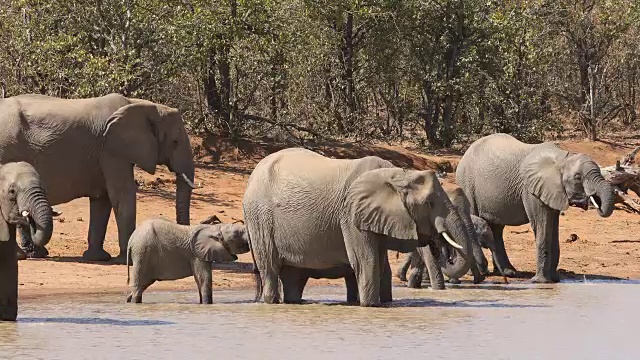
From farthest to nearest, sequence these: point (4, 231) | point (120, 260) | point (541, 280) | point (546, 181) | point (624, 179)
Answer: point (624, 179)
point (120, 260)
point (546, 181)
point (541, 280)
point (4, 231)

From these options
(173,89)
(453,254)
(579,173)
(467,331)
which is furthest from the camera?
(173,89)

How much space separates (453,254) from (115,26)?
11.1 m

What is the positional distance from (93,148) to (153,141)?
2.83 ft

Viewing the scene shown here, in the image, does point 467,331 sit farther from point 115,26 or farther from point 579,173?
point 115,26

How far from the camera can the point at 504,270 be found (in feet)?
65.6

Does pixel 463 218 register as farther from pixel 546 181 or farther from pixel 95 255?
pixel 95 255

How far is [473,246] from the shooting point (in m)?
18.5

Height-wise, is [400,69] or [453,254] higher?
[400,69]

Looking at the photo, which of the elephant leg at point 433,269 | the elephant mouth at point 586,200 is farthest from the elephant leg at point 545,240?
the elephant leg at point 433,269

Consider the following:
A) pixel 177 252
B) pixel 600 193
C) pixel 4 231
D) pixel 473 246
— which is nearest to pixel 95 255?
pixel 177 252

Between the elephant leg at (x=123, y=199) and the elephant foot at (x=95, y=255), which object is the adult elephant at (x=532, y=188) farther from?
the elephant foot at (x=95, y=255)

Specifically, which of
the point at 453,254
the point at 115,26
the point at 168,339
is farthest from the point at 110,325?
the point at 115,26

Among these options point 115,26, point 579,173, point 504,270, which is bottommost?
point 504,270

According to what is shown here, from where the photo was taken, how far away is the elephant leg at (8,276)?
1284 centimetres
